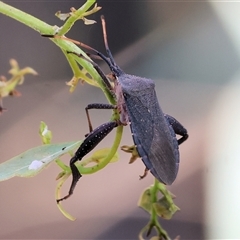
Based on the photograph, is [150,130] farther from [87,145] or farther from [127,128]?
[127,128]

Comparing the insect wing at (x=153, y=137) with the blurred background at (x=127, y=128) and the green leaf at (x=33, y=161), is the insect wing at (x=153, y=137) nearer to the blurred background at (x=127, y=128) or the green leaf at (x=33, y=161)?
the green leaf at (x=33, y=161)

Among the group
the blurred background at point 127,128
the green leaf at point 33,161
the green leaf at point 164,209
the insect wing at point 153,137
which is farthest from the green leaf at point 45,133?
the blurred background at point 127,128

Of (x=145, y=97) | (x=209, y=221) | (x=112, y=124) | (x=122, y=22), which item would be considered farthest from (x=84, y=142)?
(x=122, y=22)

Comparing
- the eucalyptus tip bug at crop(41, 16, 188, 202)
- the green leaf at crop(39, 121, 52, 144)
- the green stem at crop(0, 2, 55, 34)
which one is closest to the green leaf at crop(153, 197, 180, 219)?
the eucalyptus tip bug at crop(41, 16, 188, 202)

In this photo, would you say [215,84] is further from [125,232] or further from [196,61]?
[125,232]

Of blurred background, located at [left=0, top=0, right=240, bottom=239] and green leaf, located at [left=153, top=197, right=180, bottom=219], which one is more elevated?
blurred background, located at [left=0, top=0, right=240, bottom=239]

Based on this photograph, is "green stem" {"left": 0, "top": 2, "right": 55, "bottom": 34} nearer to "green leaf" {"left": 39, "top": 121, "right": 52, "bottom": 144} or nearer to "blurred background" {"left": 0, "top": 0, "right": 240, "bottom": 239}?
"green leaf" {"left": 39, "top": 121, "right": 52, "bottom": 144}
